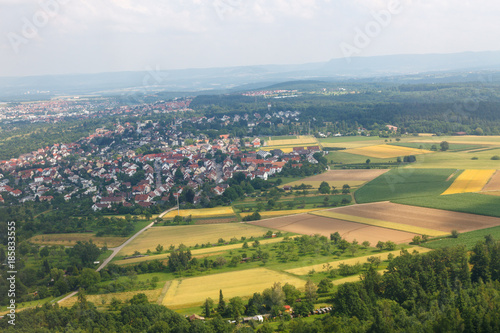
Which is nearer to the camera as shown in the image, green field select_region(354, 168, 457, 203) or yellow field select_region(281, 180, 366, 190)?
green field select_region(354, 168, 457, 203)

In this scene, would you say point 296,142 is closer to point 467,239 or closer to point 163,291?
point 467,239

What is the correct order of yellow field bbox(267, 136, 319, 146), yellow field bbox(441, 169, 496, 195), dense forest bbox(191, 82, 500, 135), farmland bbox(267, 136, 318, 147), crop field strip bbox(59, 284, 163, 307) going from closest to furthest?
crop field strip bbox(59, 284, 163, 307) < yellow field bbox(441, 169, 496, 195) < farmland bbox(267, 136, 318, 147) < yellow field bbox(267, 136, 319, 146) < dense forest bbox(191, 82, 500, 135)

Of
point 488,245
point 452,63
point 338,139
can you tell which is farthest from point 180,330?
point 452,63

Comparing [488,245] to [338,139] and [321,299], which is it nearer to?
[321,299]

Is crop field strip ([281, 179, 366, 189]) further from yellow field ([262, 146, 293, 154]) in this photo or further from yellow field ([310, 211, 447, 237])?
yellow field ([262, 146, 293, 154])

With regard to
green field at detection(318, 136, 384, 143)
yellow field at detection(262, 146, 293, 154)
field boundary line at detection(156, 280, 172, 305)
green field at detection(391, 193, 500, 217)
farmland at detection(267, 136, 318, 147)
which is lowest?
field boundary line at detection(156, 280, 172, 305)

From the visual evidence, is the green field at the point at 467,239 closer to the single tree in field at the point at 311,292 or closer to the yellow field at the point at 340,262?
the yellow field at the point at 340,262

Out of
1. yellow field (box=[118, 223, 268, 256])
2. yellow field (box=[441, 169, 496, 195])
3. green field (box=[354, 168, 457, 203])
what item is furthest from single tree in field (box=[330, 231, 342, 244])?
yellow field (box=[441, 169, 496, 195])
